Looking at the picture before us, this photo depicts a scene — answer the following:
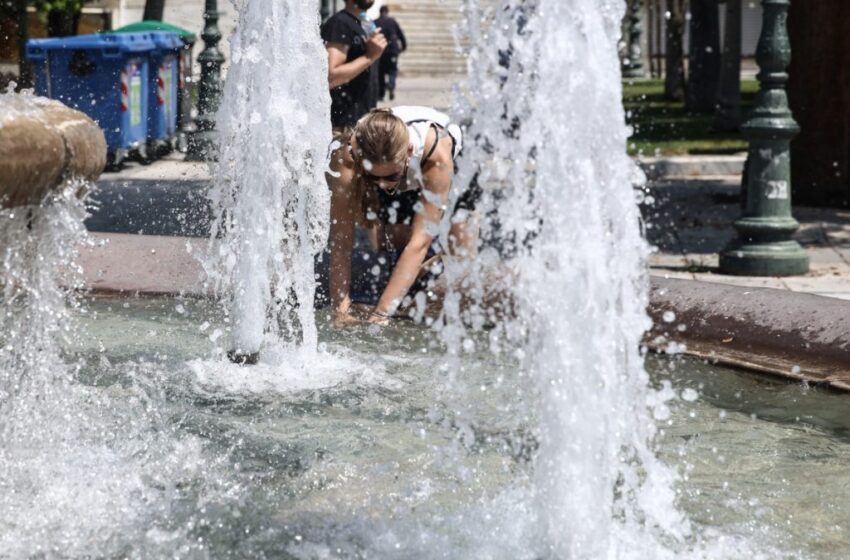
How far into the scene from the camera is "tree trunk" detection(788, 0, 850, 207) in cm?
1050

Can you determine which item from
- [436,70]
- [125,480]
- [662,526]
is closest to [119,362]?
[125,480]

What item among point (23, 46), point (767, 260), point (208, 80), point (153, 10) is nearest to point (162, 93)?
point (23, 46)

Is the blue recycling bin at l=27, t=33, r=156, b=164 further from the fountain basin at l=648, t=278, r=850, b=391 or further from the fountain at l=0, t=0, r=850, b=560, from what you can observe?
the fountain basin at l=648, t=278, r=850, b=391

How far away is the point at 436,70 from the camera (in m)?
27.2

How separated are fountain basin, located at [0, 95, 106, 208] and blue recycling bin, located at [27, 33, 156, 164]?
33.0 feet

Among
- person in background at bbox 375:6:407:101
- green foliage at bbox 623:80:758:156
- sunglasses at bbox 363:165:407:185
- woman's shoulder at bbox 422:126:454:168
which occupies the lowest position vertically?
green foliage at bbox 623:80:758:156

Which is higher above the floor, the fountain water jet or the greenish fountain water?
the fountain water jet

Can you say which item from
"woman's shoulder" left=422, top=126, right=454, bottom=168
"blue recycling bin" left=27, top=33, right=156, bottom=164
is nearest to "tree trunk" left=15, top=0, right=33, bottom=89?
"blue recycling bin" left=27, top=33, right=156, bottom=164

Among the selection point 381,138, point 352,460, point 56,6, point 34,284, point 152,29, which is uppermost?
point 56,6

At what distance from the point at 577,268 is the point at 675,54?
1895 cm

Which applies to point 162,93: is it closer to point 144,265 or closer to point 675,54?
point 144,265

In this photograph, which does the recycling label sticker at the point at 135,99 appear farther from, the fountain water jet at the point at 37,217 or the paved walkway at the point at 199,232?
the fountain water jet at the point at 37,217

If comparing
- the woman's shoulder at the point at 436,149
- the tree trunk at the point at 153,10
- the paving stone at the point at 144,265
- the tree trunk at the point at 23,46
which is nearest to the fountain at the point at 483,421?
the woman's shoulder at the point at 436,149

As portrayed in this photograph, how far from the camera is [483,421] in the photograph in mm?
4887
